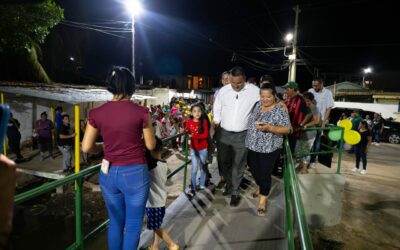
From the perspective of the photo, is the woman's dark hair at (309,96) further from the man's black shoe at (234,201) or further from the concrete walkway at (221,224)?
the man's black shoe at (234,201)

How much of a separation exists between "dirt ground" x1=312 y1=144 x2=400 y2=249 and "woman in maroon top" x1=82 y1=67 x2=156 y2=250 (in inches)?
190

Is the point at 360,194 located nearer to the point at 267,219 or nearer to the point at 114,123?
the point at 267,219

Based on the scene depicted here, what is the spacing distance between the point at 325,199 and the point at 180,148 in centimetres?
740

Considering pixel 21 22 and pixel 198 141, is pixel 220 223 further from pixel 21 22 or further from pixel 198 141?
pixel 21 22

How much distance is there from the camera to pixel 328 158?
718cm

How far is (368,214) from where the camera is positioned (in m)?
7.23

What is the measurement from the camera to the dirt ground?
234 inches

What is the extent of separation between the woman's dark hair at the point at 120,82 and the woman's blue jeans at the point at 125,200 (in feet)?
1.91

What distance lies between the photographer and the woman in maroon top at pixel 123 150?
2.06 metres

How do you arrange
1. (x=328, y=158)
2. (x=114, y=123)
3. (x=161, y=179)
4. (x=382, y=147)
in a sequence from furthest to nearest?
(x=382, y=147)
(x=328, y=158)
(x=161, y=179)
(x=114, y=123)

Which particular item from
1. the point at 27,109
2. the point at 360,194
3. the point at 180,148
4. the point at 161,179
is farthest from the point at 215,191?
the point at 27,109

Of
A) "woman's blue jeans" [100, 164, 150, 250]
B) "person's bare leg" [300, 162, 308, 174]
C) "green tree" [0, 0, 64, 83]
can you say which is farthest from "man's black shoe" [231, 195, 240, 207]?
"green tree" [0, 0, 64, 83]

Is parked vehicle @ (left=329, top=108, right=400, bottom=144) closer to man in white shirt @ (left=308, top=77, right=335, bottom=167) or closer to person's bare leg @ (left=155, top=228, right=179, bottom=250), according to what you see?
man in white shirt @ (left=308, top=77, right=335, bottom=167)

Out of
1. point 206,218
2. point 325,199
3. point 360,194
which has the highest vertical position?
point 206,218
